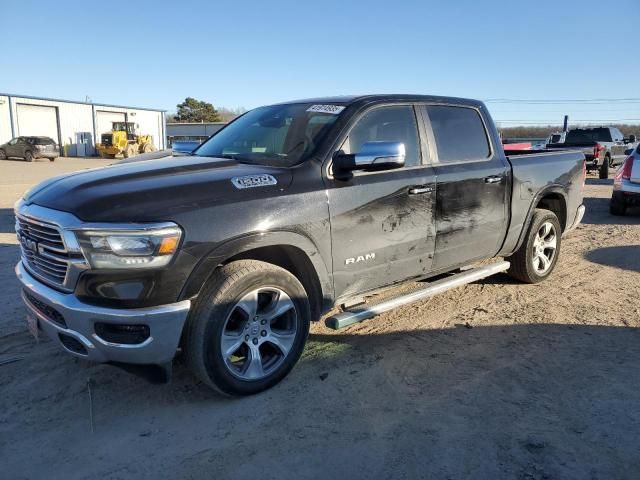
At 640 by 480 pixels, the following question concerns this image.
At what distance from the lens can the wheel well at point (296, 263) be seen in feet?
11.1

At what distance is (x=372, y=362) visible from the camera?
381cm

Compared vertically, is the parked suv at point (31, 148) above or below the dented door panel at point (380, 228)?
above

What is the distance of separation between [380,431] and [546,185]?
3686mm

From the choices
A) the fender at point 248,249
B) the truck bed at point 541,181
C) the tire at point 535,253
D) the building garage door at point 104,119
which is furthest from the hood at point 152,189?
the building garage door at point 104,119

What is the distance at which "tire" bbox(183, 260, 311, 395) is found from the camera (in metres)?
3.04

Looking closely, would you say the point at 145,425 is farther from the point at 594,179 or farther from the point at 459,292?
the point at 594,179

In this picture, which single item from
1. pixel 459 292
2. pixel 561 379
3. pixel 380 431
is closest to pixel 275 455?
pixel 380 431

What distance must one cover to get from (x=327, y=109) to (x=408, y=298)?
1631 millimetres

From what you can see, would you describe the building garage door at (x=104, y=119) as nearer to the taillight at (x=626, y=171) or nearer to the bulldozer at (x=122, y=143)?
the bulldozer at (x=122, y=143)

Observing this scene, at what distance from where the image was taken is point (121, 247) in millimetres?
2760

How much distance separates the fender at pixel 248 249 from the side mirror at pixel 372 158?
599mm

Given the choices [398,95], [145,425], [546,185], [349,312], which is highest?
[398,95]

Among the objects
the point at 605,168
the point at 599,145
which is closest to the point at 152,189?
the point at 599,145

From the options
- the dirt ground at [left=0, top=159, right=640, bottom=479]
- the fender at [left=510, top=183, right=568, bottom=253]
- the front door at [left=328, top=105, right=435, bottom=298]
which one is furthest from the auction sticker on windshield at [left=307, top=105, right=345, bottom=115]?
the fender at [left=510, top=183, right=568, bottom=253]
